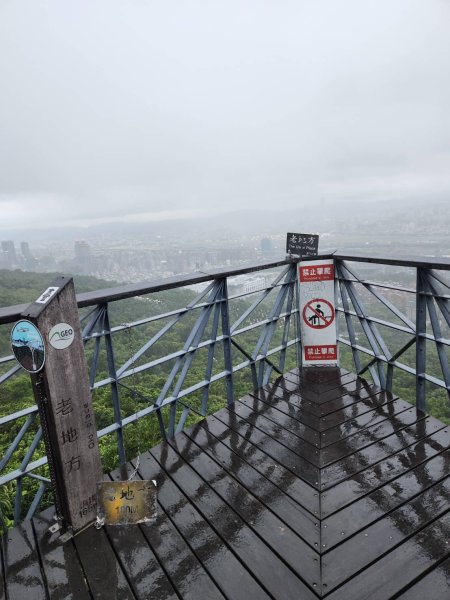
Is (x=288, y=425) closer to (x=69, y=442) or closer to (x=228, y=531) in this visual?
(x=228, y=531)

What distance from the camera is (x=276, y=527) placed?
2.19 meters

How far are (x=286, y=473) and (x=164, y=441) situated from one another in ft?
3.54

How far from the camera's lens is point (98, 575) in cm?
196

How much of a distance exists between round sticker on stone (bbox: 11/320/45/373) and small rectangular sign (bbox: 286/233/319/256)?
2959 millimetres

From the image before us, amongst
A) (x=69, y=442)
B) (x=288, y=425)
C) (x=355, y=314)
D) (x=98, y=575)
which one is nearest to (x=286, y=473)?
(x=288, y=425)

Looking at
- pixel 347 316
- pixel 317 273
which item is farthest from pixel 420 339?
pixel 317 273

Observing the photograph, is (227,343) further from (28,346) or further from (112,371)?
(28,346)

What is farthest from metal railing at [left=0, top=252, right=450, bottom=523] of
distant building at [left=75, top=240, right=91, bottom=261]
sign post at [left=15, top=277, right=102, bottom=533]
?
distant building at [left=75, top=240, right=91, bottom=261]

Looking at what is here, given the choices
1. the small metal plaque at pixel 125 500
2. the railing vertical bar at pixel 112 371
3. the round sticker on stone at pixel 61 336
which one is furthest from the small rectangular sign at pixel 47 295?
the small metal plaque at pixel 125 500

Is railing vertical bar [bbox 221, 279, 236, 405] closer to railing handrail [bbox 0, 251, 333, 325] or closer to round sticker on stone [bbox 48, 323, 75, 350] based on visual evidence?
railing handrail [bbox 0, 251, 333, 325]

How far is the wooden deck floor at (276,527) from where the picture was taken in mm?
1854

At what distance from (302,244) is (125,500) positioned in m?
3.07

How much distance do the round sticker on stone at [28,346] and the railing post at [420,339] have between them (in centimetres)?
297

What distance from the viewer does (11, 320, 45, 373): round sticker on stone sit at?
1.90 meters
